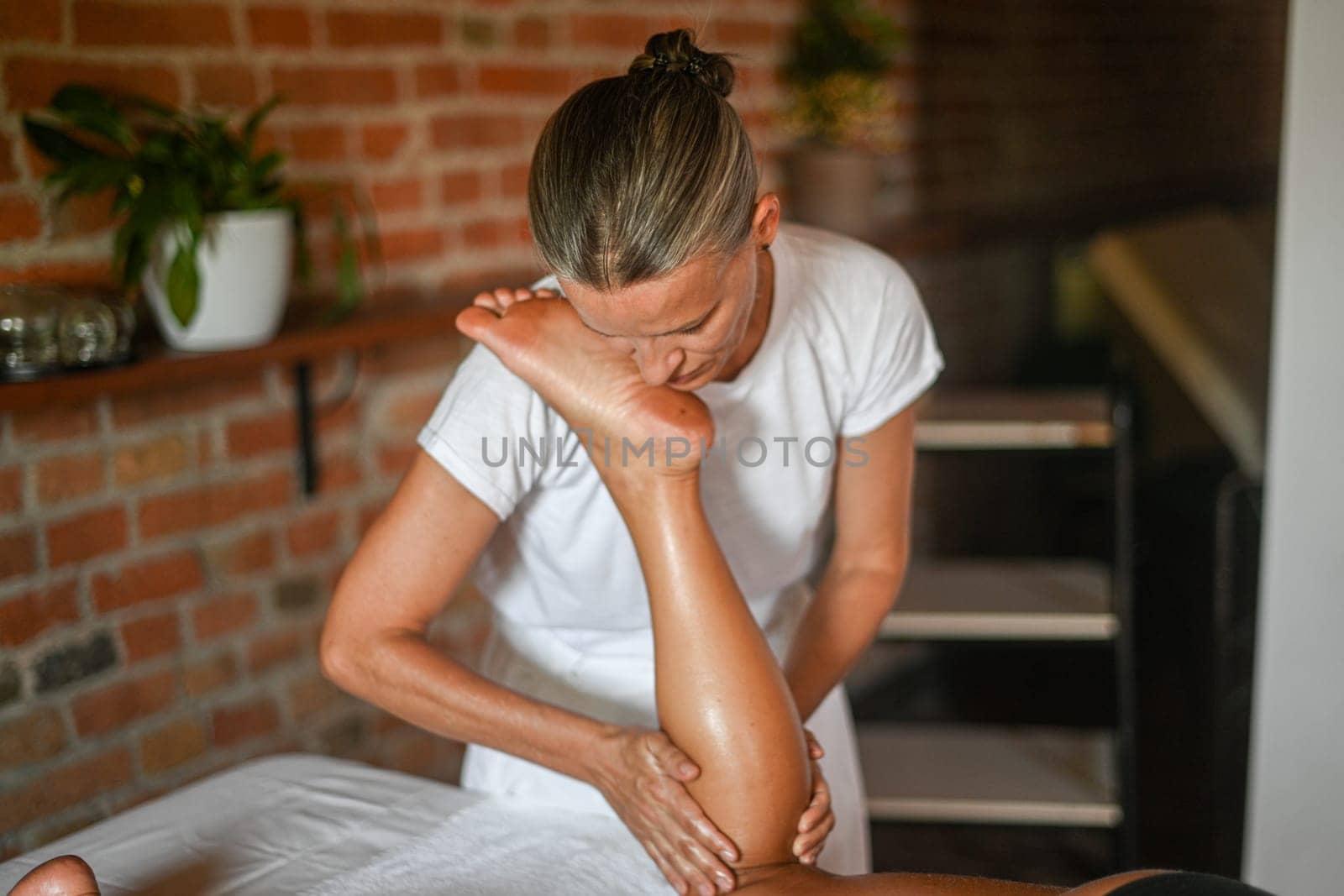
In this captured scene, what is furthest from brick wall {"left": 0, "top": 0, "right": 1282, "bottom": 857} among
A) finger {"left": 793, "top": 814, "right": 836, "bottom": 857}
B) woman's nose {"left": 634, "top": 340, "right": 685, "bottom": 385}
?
finger {"left": 793, "top": 814, "right": 836, "bottom": 857}

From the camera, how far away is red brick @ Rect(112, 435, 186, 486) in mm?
1710

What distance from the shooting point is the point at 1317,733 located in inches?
78.5

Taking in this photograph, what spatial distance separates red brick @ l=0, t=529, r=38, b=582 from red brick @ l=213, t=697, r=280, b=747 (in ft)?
1.25

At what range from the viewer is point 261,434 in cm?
191

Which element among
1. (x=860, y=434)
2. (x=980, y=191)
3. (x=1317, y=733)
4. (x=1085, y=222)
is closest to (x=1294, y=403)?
(x=1317, y=733)

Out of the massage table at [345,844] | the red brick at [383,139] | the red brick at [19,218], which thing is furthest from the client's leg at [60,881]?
the red brick at [383,139]

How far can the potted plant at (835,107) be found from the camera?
2.77 metres

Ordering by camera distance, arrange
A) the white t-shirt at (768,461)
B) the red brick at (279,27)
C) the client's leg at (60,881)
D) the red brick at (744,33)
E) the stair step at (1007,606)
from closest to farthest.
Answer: the client's leg at (60,881)
the white t-shirt at (768,461)
the red brick at (279,27)
the stair step at (1007,606)
the red brick at (744,33)

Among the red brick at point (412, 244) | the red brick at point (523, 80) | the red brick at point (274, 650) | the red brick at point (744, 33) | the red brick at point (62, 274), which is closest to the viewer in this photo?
the red brick at point (62, 274)

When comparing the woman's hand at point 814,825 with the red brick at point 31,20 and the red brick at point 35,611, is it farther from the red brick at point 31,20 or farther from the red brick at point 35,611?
the red brick at point 31,20

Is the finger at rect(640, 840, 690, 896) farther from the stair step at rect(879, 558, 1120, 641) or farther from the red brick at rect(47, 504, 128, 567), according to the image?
the stair step at rect(879, 558, 1120, 641)

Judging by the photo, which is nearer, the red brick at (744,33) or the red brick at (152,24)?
the red brick at (152,24)

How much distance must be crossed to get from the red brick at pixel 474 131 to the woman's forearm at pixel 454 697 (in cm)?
105

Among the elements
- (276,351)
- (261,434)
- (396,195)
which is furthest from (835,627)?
(396,195)
